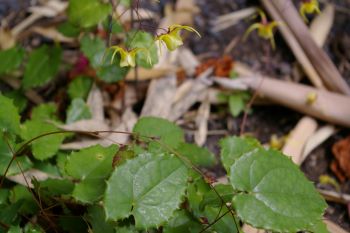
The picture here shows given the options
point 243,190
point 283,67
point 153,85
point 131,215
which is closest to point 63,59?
Answer: point 153,85

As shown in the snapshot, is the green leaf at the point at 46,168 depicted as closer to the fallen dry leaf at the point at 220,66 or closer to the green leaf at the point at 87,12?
the green leaf at the point at 87,12

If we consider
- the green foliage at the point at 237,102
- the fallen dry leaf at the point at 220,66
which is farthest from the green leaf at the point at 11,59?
the green foliage at the point at 237,102

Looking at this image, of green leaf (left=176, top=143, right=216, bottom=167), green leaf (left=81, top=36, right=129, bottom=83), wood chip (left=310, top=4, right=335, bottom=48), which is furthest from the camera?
wood chip (left=310, top=4, right=335, bottom=48)

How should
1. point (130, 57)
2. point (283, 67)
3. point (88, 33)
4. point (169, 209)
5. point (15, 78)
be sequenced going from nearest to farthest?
point (169, 209) < point (130, 57) < point (88, 33) < point (15, 78) < point (283, 67)

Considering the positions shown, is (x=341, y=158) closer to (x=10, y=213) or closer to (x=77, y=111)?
(x=77, y=111)

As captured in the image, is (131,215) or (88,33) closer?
(131,215)

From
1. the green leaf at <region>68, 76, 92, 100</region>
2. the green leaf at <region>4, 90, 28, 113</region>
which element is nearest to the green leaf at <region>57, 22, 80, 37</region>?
the green leaf at <region>68, 76, 92, 100</region>

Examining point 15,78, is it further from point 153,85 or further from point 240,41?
point 240,41

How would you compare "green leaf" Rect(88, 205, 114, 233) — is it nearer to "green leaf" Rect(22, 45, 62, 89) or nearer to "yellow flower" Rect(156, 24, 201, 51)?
"yellow flower" Rect(156, 24, 201, 51)
